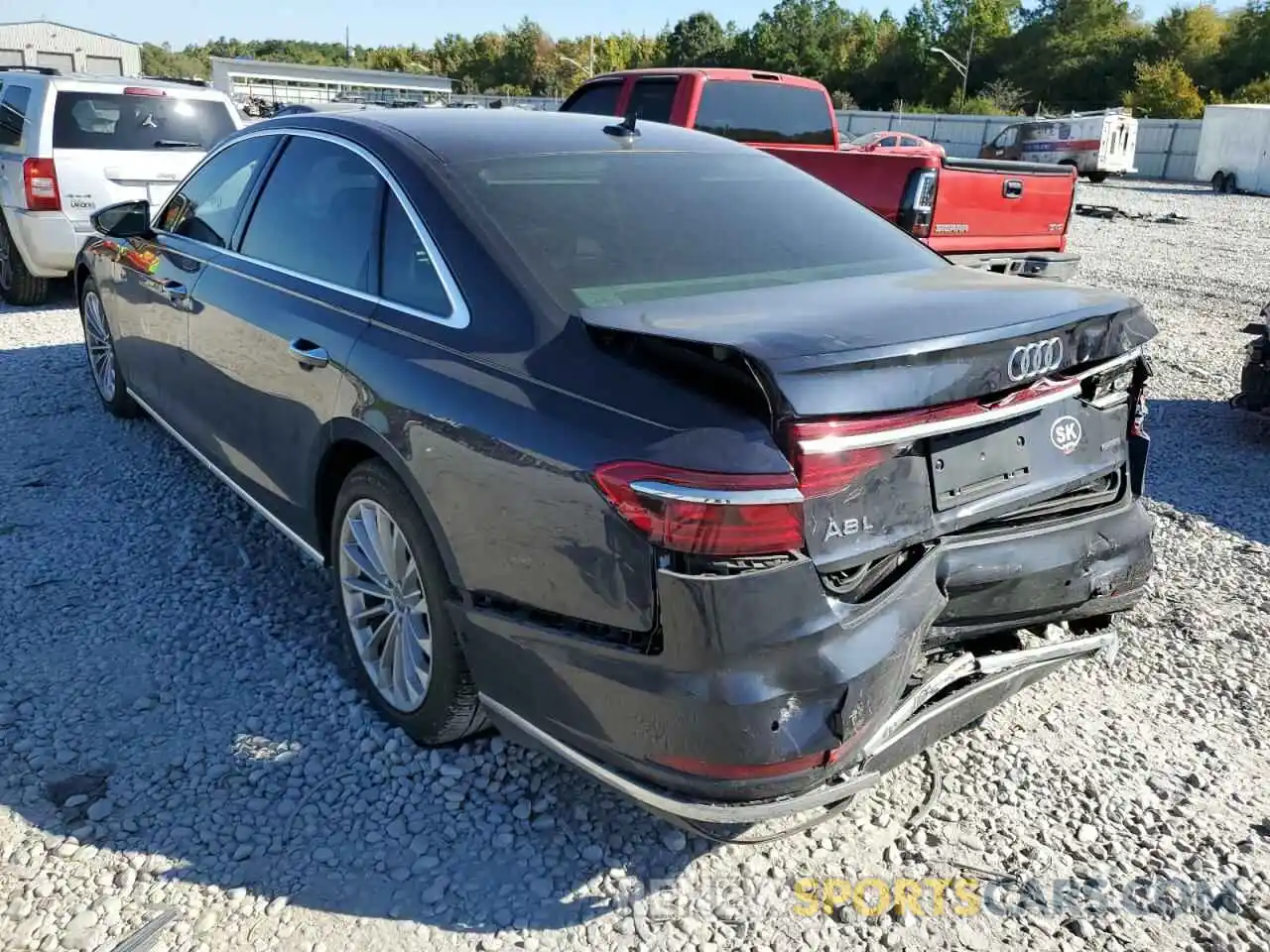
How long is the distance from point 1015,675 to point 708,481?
3.73 feet

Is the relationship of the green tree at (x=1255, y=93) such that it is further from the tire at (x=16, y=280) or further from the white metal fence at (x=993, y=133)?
the tire at (x=16, y=280)

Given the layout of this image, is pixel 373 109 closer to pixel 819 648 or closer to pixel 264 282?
pixel 264 282

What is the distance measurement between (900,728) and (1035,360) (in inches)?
35.5

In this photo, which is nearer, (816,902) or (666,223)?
(816,902)

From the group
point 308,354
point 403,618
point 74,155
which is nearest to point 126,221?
point 308,354

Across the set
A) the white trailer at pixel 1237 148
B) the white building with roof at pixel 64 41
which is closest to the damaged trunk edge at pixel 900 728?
the white trailer at pixel 1237 148

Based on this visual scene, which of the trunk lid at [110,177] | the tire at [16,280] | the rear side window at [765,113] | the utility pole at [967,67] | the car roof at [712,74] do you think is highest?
the utility pole at [967,67]

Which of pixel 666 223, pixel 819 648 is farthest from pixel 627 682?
pixel 666 223

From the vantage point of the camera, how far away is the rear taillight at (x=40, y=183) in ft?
26.2

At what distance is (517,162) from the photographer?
123 inches

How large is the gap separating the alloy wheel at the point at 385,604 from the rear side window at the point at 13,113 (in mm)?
7022

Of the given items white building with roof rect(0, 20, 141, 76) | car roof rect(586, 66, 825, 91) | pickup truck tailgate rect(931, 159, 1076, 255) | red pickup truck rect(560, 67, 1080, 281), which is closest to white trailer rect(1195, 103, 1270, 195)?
car roof rect(586, 66, 825, 91)

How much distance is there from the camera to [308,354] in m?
3.18

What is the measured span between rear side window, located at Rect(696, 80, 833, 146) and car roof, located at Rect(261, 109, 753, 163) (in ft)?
18.6
